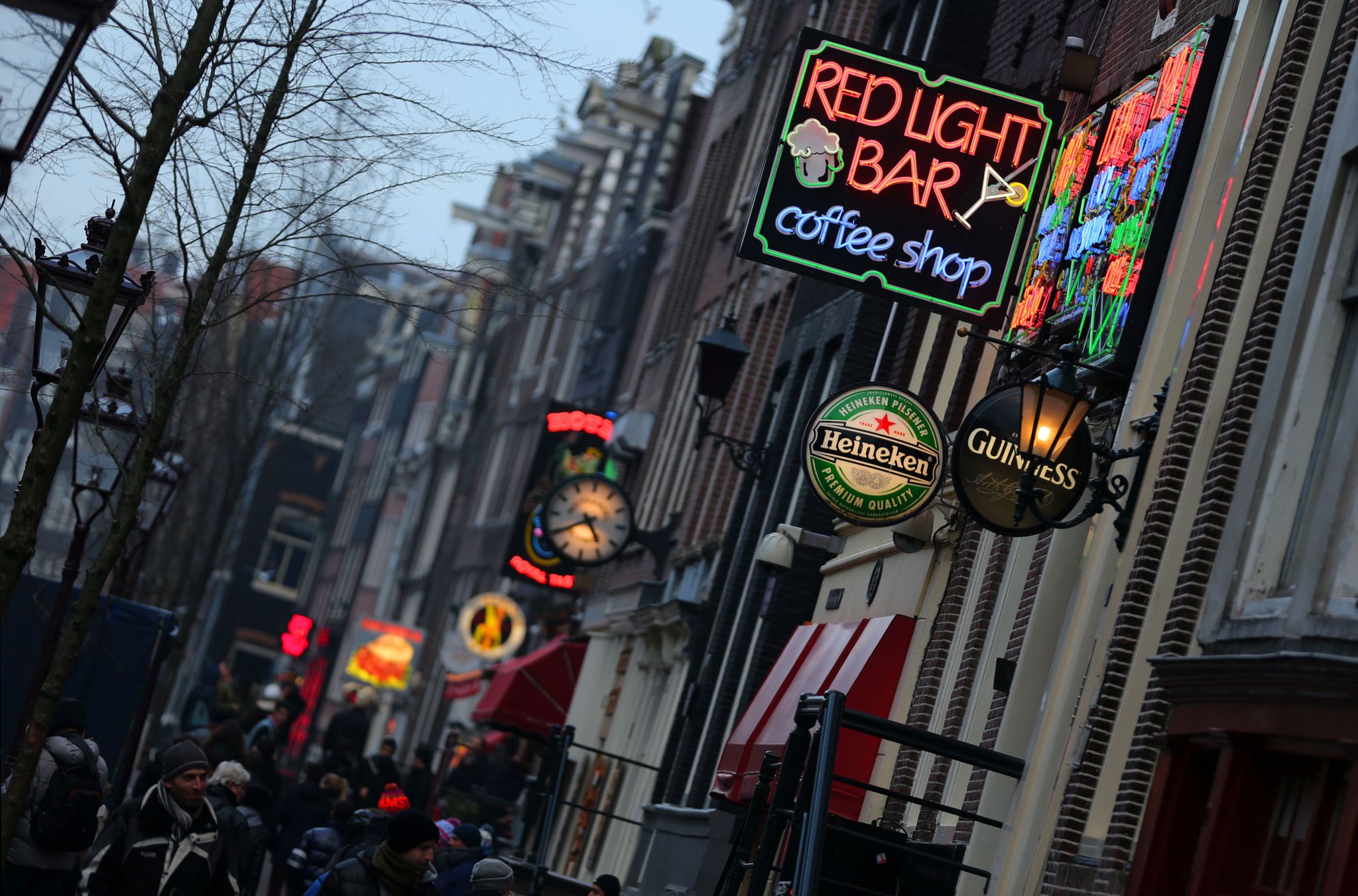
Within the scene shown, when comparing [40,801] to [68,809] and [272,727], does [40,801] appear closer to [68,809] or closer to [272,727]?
[68,809]

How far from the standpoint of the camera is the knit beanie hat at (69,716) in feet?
39.7

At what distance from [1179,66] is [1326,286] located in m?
3.38

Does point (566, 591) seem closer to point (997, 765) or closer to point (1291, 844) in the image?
point (997, 765)

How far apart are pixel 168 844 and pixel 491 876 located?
1565mm

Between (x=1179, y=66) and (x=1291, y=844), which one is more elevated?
(x=1179, y=66)

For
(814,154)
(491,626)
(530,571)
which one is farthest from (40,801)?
(491,626)

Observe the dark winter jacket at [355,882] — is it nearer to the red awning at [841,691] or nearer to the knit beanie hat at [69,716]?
the knit beanie hat at [69,716]

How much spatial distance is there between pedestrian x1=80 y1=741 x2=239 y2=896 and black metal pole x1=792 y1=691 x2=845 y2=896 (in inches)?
113

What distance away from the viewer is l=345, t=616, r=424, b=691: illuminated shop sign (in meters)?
49.1

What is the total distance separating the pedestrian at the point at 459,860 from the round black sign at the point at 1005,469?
469cm

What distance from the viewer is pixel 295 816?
1911 cm

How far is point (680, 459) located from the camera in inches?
1181

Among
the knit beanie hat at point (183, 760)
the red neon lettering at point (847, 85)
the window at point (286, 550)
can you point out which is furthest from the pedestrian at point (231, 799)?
the window at point (286, 550)

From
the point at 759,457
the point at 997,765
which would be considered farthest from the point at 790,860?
the point at 759,457
